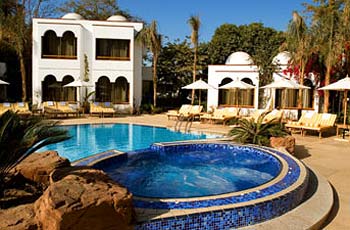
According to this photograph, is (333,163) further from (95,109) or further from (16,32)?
(16,32)

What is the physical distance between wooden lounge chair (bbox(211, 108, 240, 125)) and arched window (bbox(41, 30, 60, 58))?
12469 mm

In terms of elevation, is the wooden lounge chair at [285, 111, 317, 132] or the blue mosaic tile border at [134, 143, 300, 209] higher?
the wooden lounge chair at [285, 111, 317, 132]

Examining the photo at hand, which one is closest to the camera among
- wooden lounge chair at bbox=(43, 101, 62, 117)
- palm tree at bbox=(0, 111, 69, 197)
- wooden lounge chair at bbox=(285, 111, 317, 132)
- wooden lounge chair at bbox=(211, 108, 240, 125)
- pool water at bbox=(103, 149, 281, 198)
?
palm tree at bbox=(0, 111, 69, 197)

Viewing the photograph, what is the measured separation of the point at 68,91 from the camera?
23500 millimetres

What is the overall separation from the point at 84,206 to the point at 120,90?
2091cm

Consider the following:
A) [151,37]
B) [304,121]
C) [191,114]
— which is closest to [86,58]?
[151,37]

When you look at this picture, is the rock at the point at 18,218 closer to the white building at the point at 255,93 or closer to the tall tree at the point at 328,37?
the tall tree at the point at 328,37

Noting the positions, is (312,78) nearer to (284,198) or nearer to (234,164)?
(234,164)

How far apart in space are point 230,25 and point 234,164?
28.4m

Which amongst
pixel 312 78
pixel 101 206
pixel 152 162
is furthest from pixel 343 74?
pixel 101 206

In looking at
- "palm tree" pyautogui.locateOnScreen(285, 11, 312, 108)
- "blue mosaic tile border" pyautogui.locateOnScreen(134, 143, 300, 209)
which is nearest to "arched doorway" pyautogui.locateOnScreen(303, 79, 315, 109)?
"palm tree" pyautogui.locateOnScreen(285, 11, 312, 108)

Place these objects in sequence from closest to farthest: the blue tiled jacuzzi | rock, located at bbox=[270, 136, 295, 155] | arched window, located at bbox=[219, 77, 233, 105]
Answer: the blue tiled jacuzzi < rock, located at bbox=[270, 136, 295, 155] < arched window, located at bbox=[219, 77, 233, 105]

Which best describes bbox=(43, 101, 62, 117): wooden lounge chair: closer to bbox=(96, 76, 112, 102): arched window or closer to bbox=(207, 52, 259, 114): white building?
bbox=(96, 76, 112, 102): arched window

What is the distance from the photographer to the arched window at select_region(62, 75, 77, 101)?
23.3 meters
